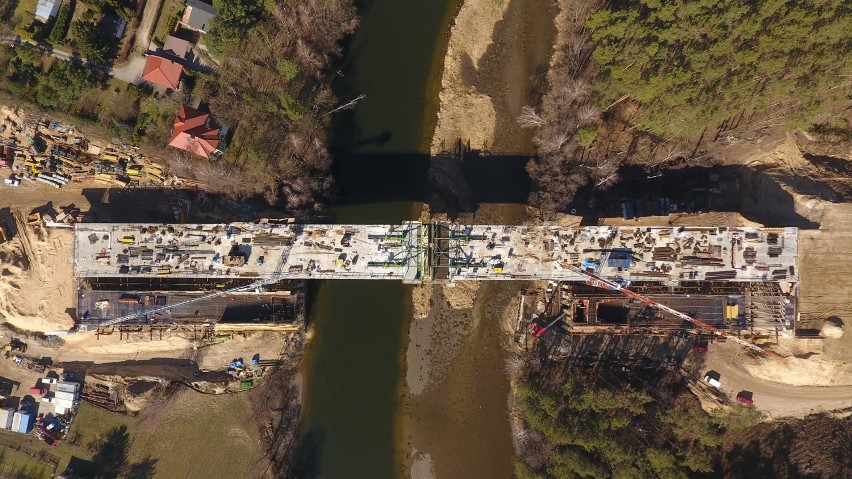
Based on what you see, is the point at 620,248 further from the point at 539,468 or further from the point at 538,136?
the point at 539,468

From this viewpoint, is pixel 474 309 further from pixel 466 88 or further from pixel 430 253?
pixel 466 88

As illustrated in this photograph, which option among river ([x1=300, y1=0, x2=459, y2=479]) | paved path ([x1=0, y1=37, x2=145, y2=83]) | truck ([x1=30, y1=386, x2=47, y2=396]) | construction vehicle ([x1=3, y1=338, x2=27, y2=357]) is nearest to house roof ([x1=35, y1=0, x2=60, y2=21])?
paved path ([x1=0, y1=37, x2=145, y2=83])

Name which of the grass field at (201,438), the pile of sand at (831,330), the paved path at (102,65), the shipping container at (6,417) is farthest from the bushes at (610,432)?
the shipping container at (6,417)

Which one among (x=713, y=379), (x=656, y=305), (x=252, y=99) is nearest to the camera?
(x=656, y=305)

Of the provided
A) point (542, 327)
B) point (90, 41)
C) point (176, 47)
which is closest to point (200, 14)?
point (176, 47)

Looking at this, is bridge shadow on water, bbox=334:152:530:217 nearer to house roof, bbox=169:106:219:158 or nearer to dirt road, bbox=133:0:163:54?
house roof, bbox=169:106:219:158

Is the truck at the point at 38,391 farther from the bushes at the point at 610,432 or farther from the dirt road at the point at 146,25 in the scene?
the bushes at the point at 610,432
